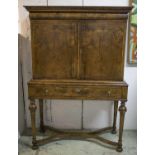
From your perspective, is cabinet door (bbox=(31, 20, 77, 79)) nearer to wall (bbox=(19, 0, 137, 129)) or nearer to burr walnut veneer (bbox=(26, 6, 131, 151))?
burr walnut veneer (bbox=(26, 6, 131, 151))

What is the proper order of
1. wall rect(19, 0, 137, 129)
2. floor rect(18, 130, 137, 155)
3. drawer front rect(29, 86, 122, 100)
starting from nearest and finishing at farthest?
drawer front rect(29, 86, 122, 100)
floor rect(18, 130, 137, 155)
wall rect(19, 0, 137, 129)

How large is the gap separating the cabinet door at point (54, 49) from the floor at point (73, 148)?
832 mm

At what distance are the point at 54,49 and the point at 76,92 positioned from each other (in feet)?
1.61

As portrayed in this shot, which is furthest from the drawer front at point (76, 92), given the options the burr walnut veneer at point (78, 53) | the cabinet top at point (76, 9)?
the cabinet top at point (76, 9)

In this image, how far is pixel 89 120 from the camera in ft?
8.54

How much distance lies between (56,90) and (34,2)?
3.76 feet

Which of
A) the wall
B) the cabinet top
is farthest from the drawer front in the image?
the cabinet top

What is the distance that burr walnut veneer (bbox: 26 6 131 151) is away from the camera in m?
1.90

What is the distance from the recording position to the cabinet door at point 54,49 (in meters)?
1.94

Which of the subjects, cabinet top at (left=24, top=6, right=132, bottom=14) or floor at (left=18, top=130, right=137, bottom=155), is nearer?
cabinet top at (left=24, top=6, right=132, bottom=14)

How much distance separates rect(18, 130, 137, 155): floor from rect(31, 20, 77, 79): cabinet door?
83 cm

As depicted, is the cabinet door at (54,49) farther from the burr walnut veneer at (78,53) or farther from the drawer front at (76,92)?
the drawer front at (76,92)
